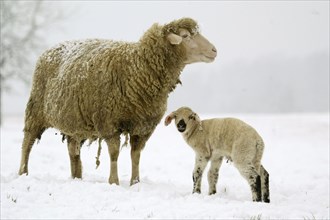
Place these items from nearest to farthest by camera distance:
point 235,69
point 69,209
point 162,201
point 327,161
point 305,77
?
point 69,209 → point 162,201 → point 327,161 → point 305,77 → point 235,69

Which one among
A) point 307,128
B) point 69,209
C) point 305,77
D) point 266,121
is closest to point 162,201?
point 69,209

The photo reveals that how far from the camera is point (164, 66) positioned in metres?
7.20

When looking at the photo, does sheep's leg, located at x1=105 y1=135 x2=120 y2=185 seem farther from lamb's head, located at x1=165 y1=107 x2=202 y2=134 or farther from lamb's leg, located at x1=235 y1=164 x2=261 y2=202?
lamb's leg, located at x1=235 y1=164 x2=261 y2=202

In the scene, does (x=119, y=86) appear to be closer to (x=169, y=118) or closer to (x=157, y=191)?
(x=169, y=118)

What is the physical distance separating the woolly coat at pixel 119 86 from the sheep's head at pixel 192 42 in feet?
0.06

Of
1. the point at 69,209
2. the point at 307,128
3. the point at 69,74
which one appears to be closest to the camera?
the point at 69,209

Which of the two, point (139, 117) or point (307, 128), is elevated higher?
point (139, 117)

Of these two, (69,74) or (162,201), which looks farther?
(69,74)

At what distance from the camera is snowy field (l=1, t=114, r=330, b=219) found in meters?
5.30

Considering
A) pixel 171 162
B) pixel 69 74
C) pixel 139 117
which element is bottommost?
pixel 171 162

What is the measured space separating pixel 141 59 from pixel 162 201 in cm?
233

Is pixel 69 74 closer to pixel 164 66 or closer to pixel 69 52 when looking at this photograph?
pixel 69 52

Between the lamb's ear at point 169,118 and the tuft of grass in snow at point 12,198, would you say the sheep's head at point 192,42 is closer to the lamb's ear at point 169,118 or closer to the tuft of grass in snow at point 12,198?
the lamb's ear at point 169,118

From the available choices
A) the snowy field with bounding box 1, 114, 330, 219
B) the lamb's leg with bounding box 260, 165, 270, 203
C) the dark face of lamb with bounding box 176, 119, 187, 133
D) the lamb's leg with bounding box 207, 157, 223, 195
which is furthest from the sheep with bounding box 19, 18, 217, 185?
the lamb's leg with bounding box 260, 165, 270, 203
